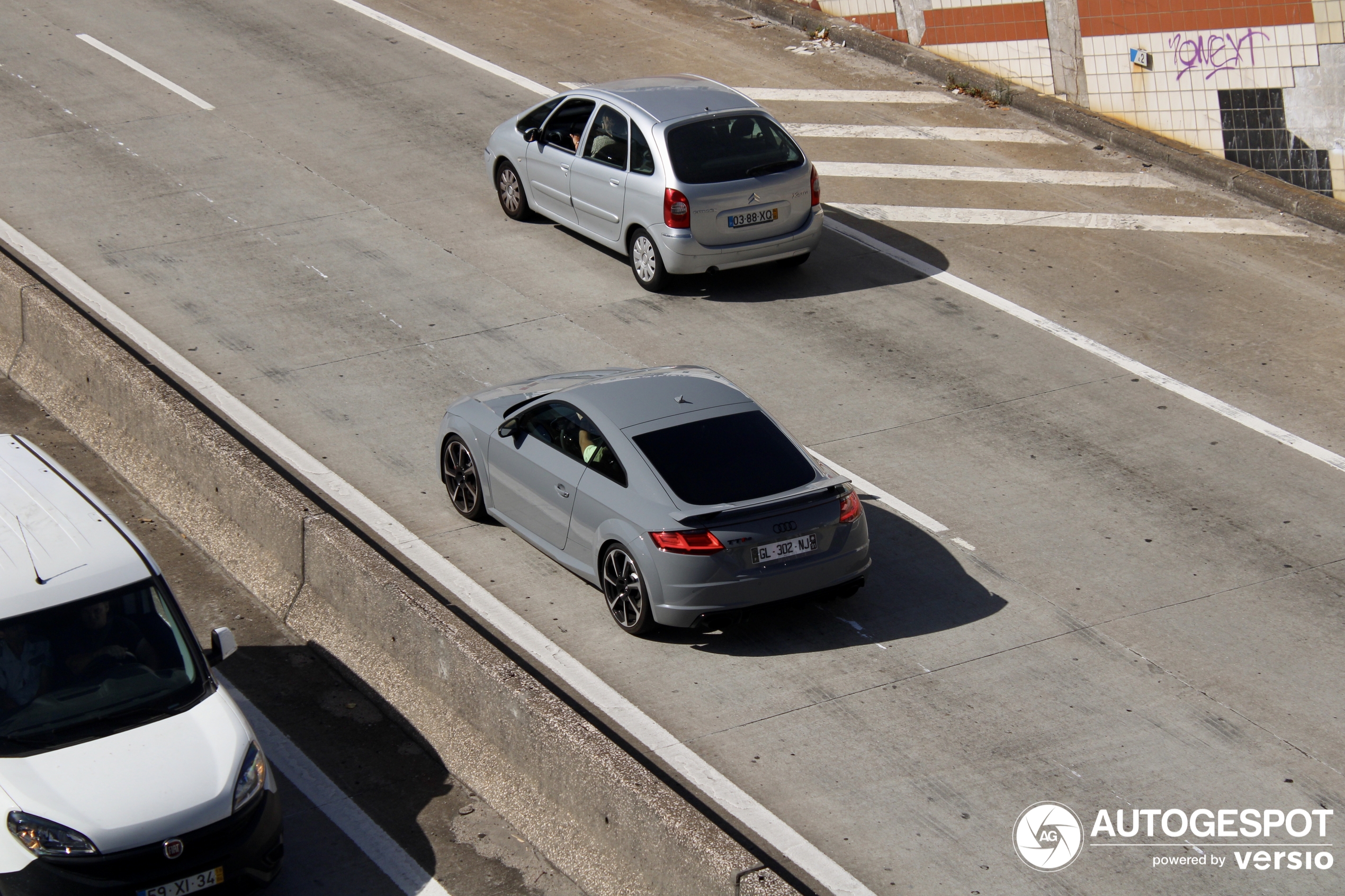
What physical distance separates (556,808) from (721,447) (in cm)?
283

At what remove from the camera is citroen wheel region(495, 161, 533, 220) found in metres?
16.2

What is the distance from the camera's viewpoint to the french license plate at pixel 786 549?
881 cm

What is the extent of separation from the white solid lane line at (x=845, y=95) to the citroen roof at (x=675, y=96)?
427 centimetres

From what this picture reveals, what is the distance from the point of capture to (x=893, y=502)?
1077 cm

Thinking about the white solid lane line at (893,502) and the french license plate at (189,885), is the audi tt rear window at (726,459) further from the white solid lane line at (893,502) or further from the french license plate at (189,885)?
the french license plate at (189,885)

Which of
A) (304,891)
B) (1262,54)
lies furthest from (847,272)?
(304,891)

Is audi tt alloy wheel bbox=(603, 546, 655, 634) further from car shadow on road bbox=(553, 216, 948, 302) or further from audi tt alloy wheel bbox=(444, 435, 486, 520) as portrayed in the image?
car shadow on road bbox=(553, 216, 948, 302)

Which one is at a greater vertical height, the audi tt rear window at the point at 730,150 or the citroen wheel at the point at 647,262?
the audi tt rear window at the point at 730,150

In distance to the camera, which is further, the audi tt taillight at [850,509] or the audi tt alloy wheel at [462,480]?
the audi tt alloy wheel at [462,480]

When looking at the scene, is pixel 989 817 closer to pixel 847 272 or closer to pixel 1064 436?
pixel 1064 436

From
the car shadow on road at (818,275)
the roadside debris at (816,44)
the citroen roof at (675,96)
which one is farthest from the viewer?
the roadside debris at (816,44)

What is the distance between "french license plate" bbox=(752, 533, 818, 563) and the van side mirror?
3.02 meters

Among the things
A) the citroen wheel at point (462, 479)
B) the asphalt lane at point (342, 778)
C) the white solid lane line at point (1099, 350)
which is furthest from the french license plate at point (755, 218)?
the asphalt lane at point (342, 778)

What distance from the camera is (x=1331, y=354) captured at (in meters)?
13.2
